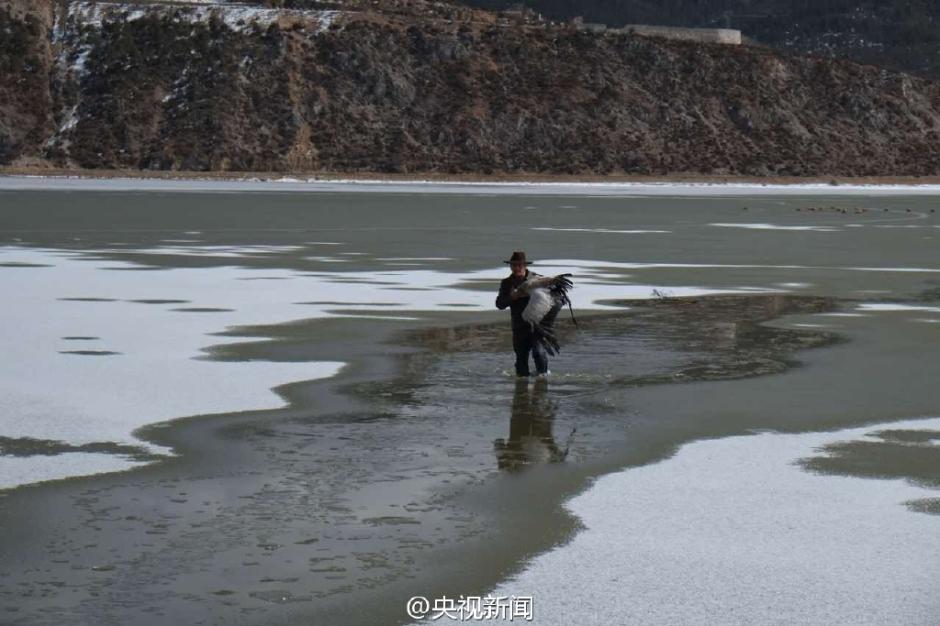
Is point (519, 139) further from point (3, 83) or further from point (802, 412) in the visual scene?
point (802, 412)

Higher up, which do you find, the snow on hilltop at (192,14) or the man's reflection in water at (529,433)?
the snow on hilltop at (192,14)

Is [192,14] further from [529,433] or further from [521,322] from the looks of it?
[529,433]

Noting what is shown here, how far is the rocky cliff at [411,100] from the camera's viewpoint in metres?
125

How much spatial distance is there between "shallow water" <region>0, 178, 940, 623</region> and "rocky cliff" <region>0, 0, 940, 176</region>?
93.7 meters

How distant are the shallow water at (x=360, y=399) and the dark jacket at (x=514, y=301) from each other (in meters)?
0.63

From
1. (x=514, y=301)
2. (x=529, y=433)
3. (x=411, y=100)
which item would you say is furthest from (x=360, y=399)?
(x=411, y=100)

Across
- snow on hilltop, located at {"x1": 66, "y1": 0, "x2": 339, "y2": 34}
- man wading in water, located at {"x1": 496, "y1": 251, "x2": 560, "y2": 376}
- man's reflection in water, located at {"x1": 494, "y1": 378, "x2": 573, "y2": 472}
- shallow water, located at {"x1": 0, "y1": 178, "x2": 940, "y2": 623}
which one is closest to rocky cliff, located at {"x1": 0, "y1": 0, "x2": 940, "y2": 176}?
snow on hilltop, located at {"x1": 66, "y1": 0, "x2": 339, "y2": 34}

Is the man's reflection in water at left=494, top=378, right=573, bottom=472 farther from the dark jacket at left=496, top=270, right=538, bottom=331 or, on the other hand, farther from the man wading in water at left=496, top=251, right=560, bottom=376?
the dark jacket at left=496, top=270, right=538, bottom=331

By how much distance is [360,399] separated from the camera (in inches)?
548

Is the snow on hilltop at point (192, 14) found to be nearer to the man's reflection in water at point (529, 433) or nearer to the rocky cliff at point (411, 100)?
the rocky cliff at point (411, 100)

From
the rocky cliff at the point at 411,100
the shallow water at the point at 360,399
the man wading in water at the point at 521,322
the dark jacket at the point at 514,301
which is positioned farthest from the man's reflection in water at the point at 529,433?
the rocky cliff at the point at 411,100

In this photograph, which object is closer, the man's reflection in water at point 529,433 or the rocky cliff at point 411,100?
the man's reflection in water at point 529,433

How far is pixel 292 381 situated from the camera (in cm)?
1488

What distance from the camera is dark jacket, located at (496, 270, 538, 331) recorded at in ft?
49.5
